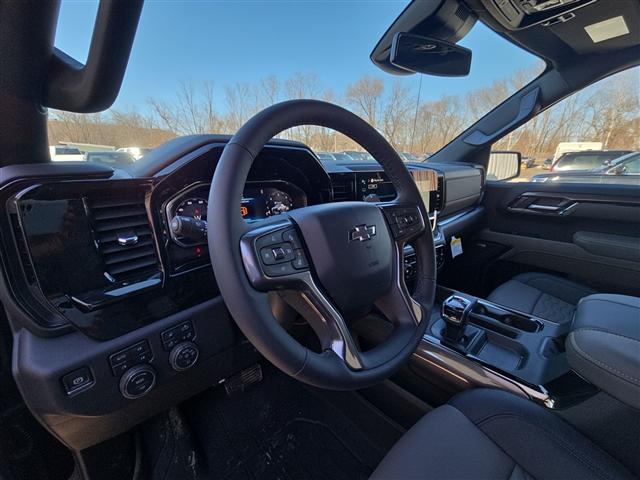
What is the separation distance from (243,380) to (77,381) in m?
0.81

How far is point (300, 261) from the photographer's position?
2.48ft

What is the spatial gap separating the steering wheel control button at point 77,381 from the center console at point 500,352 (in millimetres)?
1045

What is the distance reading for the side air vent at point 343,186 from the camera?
1.42 m

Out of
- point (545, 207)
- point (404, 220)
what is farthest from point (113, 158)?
point (545, 207)

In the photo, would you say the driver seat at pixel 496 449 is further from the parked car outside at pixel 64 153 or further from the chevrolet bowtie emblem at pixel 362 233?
the parked car outside at pixel 64 153

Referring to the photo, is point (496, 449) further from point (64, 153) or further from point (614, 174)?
point (614, 174)

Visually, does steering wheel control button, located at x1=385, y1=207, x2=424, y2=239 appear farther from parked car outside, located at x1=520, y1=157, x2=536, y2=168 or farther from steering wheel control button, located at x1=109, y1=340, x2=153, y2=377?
parked car outside, located at x1=520, y1=157, x2=536, y2=168

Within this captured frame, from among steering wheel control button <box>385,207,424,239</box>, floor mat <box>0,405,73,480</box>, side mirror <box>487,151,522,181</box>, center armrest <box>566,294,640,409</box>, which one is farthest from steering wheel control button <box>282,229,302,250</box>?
side mirror <box>487,151,522,181</box>

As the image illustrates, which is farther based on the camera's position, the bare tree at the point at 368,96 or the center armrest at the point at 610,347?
the bare tree at the point at 368,96

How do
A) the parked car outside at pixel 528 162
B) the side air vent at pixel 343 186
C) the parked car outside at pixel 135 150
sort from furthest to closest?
the parked car outside at pixel 528 162, the side air vent at pixel 343 186, the parked car outside at pixel 135 150

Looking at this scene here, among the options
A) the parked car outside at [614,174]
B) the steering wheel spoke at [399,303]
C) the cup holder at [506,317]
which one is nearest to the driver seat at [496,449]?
the steering wheel spoke at [399,303]

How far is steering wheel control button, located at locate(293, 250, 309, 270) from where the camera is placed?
2.44ft

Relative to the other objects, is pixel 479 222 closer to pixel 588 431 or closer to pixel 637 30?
pixel 637 30

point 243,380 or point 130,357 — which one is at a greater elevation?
point 130,357
